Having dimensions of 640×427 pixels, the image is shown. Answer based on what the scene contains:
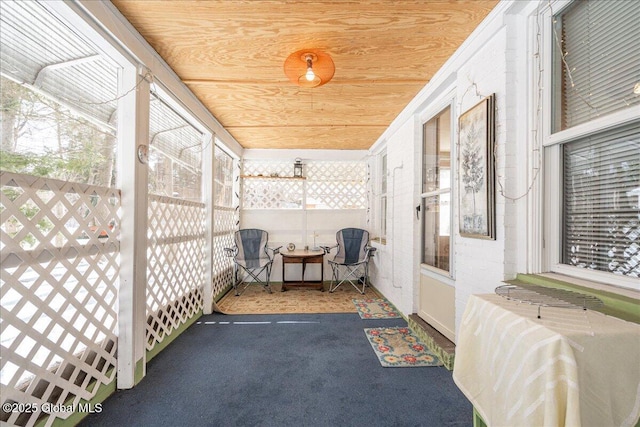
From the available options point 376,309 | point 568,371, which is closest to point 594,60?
point 568,371

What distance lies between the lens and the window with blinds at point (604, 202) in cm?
107

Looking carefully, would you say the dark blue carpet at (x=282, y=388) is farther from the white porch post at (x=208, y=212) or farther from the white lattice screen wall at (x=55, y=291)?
the white porch post at (x=208, y=212)

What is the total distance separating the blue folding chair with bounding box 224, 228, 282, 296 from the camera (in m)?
4.12

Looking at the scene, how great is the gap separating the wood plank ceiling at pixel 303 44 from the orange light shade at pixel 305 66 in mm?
55

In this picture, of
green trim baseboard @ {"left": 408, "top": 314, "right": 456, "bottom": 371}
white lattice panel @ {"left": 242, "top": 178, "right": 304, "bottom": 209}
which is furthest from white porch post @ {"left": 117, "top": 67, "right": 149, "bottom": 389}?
white lattice panel @ {"left": 242, "top": 178, "right": 304, "bottom": 209}

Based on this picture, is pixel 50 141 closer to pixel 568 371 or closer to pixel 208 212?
pixel 208 212

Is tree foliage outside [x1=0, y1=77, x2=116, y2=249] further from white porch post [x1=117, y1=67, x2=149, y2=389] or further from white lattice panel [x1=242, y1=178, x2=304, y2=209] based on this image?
white lattice panel [x1=242, y1=178, x2=304, y2=209]

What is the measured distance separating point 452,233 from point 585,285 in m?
1.14

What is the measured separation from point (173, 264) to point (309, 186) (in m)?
2.80

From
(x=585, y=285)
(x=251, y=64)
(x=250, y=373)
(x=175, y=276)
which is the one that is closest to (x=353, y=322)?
(x=250, y=373)

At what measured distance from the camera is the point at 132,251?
185cm

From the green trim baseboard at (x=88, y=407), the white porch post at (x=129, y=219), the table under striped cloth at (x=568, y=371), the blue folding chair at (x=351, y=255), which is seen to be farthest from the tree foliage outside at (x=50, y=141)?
the blue folding chair at (x=351, y=255)

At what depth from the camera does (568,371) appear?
0.80 metres

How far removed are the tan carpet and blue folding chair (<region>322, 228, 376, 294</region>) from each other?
0.24 meters
